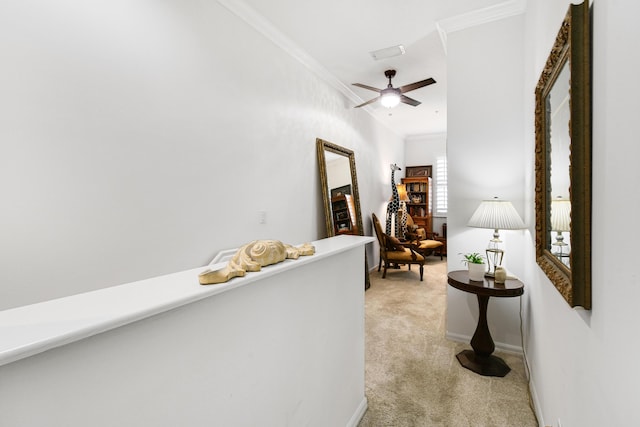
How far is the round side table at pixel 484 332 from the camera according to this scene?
2.19m

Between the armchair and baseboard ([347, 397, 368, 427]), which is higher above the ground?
the armchair

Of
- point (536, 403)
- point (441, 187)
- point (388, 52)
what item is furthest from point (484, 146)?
point (441, 187)

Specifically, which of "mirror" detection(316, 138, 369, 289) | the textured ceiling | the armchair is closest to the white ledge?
the textured ceiling

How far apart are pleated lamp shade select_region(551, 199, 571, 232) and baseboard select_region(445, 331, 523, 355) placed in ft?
5.65

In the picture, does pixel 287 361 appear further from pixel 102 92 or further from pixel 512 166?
pixel 512 166

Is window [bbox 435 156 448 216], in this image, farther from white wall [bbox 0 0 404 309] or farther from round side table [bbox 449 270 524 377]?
white wall [bbox 0 0 404 309]

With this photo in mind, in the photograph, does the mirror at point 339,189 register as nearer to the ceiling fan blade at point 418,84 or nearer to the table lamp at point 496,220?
the ceiling fan blade at point 418,84

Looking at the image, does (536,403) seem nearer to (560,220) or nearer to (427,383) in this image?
(427,383)

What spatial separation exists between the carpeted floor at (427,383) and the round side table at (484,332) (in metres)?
0.06

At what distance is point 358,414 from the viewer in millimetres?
1742

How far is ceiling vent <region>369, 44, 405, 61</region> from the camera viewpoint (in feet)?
10.3

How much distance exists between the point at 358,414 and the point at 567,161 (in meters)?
1.67

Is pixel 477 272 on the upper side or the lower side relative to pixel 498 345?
upper

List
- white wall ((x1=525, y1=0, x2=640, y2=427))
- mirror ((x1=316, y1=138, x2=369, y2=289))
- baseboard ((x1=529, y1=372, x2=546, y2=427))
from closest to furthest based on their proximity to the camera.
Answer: white wall ((x1=525, y1=0, x2=640, y2=427)) < baseboard ((x1=529, y1=372, x2=546, y2=427)) < mirror ((x1=316, y1=138, x2=369, y2=289))
